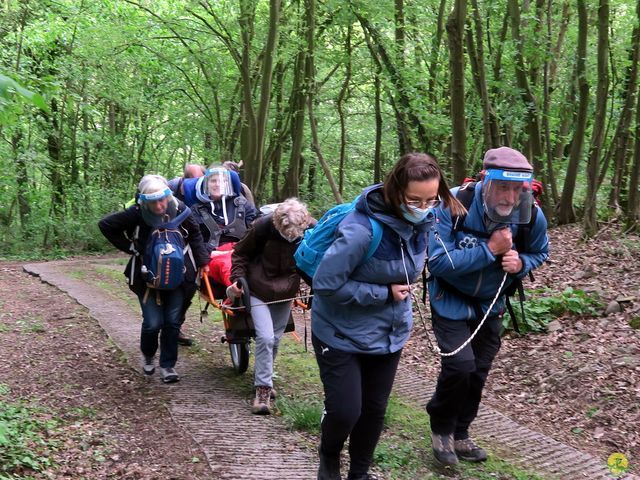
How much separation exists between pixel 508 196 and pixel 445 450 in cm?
180

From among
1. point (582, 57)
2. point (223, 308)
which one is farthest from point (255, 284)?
point (582, 57)

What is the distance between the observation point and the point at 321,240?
3.80 meters

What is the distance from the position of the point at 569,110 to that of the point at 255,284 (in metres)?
12.1

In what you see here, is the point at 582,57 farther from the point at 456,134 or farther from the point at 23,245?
the point at 23,245

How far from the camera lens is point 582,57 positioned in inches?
454

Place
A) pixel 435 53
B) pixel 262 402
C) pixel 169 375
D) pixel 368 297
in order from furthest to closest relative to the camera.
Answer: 1. pixel 435 53
2. pixel 169 375
3. pixel 262 402
4. pixel 368 297

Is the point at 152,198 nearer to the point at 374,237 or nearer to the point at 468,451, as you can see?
the point at 374,237

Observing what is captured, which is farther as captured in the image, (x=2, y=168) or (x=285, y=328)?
(x=2, y=168)

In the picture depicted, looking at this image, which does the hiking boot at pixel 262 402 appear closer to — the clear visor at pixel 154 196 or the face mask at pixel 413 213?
the clear visor at pixel 154 196

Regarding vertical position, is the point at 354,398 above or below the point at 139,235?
below

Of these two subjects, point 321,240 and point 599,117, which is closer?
point 321,240

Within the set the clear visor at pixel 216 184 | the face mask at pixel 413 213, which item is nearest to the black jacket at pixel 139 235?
the clear visor at pixel 216 184

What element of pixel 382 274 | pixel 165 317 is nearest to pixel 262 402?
pixel 165 317

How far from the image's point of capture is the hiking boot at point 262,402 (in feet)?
18.4
